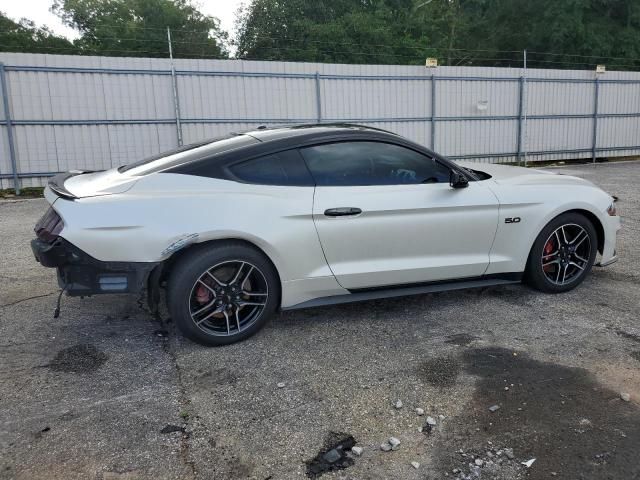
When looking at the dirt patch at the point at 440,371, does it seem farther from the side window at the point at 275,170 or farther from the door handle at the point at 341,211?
the side window at the point at 275,170

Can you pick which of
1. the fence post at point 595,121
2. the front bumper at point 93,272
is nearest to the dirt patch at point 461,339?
the front bumper at point 93,272

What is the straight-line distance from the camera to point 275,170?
3.85 metres

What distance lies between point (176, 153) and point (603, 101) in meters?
15.9

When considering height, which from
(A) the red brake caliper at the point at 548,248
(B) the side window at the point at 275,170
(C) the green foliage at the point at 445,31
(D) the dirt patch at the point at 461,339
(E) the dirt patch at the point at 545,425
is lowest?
(E) the dirt patch at the point at 545,425

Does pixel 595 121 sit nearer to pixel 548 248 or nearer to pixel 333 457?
pixel 548 248

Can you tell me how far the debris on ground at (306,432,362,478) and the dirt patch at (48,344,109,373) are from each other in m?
1.64

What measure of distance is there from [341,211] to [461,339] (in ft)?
4.00

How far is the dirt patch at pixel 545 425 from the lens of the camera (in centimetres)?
251

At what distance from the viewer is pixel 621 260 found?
18.7 ft

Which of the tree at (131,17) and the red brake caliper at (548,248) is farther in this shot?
the tree at (131,17)

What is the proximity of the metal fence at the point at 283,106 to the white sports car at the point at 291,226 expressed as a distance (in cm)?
765

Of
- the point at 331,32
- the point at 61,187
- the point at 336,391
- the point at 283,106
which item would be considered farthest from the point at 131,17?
the point at 336,391

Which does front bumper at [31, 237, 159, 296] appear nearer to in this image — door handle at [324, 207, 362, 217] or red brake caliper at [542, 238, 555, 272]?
door handle at [324, 207, 362, 217]

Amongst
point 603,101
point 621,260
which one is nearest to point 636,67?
point 603,101
